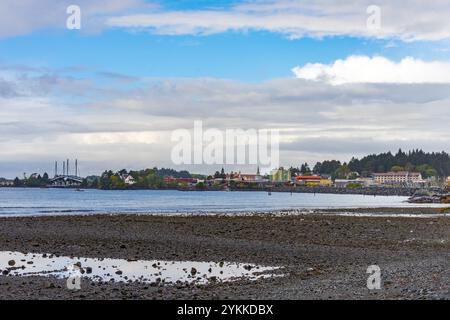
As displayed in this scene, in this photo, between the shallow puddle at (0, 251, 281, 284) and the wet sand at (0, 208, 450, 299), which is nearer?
the wet sand at (0, 208, 450, 299)

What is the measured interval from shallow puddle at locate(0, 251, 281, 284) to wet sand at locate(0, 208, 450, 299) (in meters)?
1.13

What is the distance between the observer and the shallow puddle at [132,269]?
21281 millimetres

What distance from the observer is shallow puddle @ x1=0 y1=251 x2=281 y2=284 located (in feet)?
69.8

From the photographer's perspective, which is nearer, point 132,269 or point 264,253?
point 132,269

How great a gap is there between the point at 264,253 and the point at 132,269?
7.72 meters

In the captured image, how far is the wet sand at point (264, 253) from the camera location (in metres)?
17.5

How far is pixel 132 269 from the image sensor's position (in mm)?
23469

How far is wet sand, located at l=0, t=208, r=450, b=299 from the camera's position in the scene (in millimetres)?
17500

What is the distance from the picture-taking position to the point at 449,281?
18047 millimetres

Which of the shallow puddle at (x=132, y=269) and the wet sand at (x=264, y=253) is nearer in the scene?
the wet sand at (x=264, y=253)

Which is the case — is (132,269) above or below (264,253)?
above

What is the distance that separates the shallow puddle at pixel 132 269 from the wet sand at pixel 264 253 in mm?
1134

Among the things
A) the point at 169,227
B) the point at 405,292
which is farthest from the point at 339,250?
the point at 169,227
